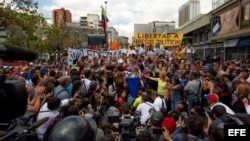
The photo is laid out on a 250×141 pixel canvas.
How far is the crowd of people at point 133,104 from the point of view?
443 centimetres

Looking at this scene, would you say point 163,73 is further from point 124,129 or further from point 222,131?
point 222,131

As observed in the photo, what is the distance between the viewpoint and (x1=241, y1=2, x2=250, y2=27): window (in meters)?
24.1

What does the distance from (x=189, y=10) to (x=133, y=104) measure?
2831 inches

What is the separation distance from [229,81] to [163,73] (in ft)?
6.01

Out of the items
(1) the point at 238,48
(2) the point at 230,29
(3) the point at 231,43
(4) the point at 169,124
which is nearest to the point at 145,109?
(4) the point at 169,124

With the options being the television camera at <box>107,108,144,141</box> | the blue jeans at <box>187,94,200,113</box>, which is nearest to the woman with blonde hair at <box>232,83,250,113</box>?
the television camera at <box>107,108,144,141</box>

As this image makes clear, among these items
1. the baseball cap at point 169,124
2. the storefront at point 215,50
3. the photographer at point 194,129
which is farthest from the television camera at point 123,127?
the storefront at point 215,50

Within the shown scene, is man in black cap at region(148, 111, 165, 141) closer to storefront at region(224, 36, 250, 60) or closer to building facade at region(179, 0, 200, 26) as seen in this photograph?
storefront at region(224, 36, 250, 60)

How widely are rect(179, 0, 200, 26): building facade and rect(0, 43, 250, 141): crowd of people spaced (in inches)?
2400

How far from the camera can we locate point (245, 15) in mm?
24797

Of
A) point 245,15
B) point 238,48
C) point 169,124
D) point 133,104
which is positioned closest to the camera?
point 169,124

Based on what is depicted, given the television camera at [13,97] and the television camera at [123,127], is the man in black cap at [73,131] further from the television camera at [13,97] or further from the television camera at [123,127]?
the television camera at [123,127]

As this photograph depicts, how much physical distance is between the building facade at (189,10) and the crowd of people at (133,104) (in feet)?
200

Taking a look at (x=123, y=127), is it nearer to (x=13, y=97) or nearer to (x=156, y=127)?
(x=156, y=127)
